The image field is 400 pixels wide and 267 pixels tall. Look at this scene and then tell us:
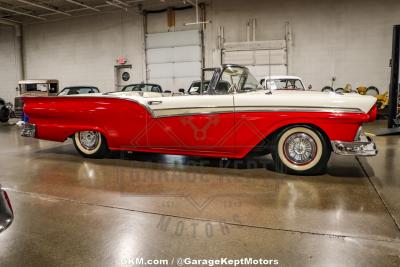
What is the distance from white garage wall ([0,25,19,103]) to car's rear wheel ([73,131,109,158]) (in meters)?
15.7

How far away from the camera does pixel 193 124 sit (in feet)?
14.8

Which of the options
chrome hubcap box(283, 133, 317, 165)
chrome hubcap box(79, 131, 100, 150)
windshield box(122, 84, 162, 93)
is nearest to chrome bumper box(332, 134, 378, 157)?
chrome hubcap box(283, 133, 317, 165)

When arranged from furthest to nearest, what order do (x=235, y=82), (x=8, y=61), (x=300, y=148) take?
(x=8, y=61) → (x=235, y=82) → (x=300, y=148)

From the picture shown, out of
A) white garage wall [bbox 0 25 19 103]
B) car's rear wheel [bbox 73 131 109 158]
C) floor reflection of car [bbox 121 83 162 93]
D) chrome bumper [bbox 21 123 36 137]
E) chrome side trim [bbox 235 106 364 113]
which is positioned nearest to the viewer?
chrome side trim [bbox 235 106 364 113]

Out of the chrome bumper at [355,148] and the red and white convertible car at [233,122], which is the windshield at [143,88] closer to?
the red and white convertible car at [233,122]

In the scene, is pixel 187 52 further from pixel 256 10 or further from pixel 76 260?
pixel 76 260

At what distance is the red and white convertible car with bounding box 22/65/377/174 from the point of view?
13.2 feet

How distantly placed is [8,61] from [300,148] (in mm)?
19289

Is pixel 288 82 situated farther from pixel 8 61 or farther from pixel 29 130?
pixel 8 61

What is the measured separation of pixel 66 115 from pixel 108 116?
83 cm

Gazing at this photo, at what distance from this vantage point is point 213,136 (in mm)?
4445

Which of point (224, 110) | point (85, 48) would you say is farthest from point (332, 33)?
point (85, 48)

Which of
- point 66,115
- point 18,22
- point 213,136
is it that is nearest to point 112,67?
point 18,22

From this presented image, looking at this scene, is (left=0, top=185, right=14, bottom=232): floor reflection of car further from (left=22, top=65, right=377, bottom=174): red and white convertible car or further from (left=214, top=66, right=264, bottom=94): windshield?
(left=214, top=66, right=264, bottom=94): windshield
